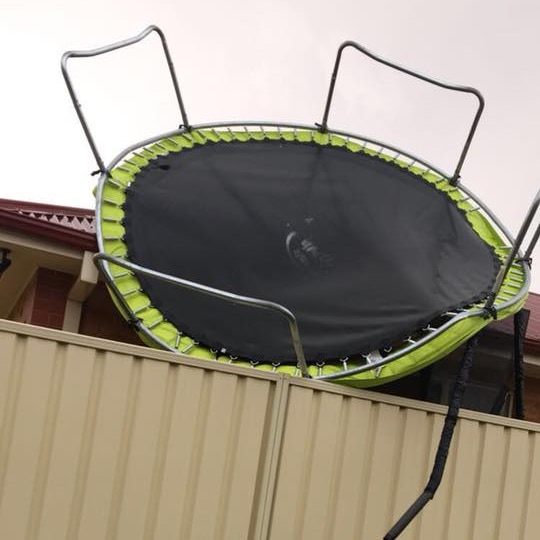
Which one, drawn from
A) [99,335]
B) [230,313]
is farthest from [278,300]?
[99,335]

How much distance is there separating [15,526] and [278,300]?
2.29 metres

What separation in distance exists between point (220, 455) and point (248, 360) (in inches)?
50.1

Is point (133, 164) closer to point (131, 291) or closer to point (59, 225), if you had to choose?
point (59, 225)

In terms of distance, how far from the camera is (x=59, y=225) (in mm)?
6504

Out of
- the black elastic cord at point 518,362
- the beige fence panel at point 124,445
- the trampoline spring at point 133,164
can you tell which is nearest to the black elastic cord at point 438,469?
the beige fence panel at point 124,445

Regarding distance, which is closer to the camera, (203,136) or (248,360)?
(248,360)

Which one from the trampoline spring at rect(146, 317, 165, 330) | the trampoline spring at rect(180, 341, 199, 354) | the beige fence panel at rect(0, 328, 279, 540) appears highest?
the trampoline spring at rect(146, 317, 165, 330)

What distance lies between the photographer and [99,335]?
281 inches

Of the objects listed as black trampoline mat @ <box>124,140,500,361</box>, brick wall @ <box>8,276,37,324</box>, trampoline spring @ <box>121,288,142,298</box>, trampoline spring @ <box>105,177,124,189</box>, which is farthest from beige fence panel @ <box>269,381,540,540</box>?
brick wall @ <box>8,276,37,324</box>

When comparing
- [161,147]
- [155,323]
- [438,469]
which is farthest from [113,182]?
[438,469]

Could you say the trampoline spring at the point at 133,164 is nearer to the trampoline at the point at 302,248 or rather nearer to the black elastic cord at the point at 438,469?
the trampoline at the point at 302,248

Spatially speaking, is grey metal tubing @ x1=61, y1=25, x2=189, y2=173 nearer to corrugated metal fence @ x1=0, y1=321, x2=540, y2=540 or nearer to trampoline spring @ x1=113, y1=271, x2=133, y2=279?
trampoline spring @ x1=113, y1=271, x2=133, y2=279

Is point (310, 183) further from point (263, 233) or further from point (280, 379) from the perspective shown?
point (280, 379)

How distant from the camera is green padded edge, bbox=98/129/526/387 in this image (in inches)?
194
